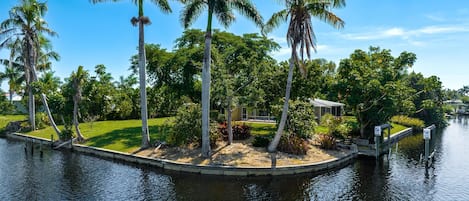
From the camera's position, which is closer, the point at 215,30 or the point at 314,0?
the point at 314,0

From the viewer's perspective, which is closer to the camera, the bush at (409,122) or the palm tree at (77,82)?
the palm tree at (77,82)

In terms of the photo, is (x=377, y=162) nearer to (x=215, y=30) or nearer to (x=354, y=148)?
(x=354, y=148)

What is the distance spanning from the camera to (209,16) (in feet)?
59.3

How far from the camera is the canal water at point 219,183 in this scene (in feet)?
45.0

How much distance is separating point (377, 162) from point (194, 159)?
39.9ft

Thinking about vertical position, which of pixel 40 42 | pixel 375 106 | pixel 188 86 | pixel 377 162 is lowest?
pixel 377 162

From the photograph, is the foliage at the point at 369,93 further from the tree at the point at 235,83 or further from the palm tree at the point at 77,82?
the palm tree at the point at 77,82

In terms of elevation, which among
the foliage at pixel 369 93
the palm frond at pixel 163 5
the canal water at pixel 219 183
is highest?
the palm frond at pixel 163 5

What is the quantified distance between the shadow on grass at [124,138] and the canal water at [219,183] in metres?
2.70

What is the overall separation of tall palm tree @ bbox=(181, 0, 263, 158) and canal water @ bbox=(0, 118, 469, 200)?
3.50 meters

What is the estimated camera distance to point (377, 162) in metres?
20.4

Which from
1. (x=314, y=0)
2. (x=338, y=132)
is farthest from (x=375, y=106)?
(x=314, y=0)

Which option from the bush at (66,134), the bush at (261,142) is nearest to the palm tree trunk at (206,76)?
the bush at (261,142)

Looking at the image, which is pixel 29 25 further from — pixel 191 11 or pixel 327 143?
pixel 327 143
